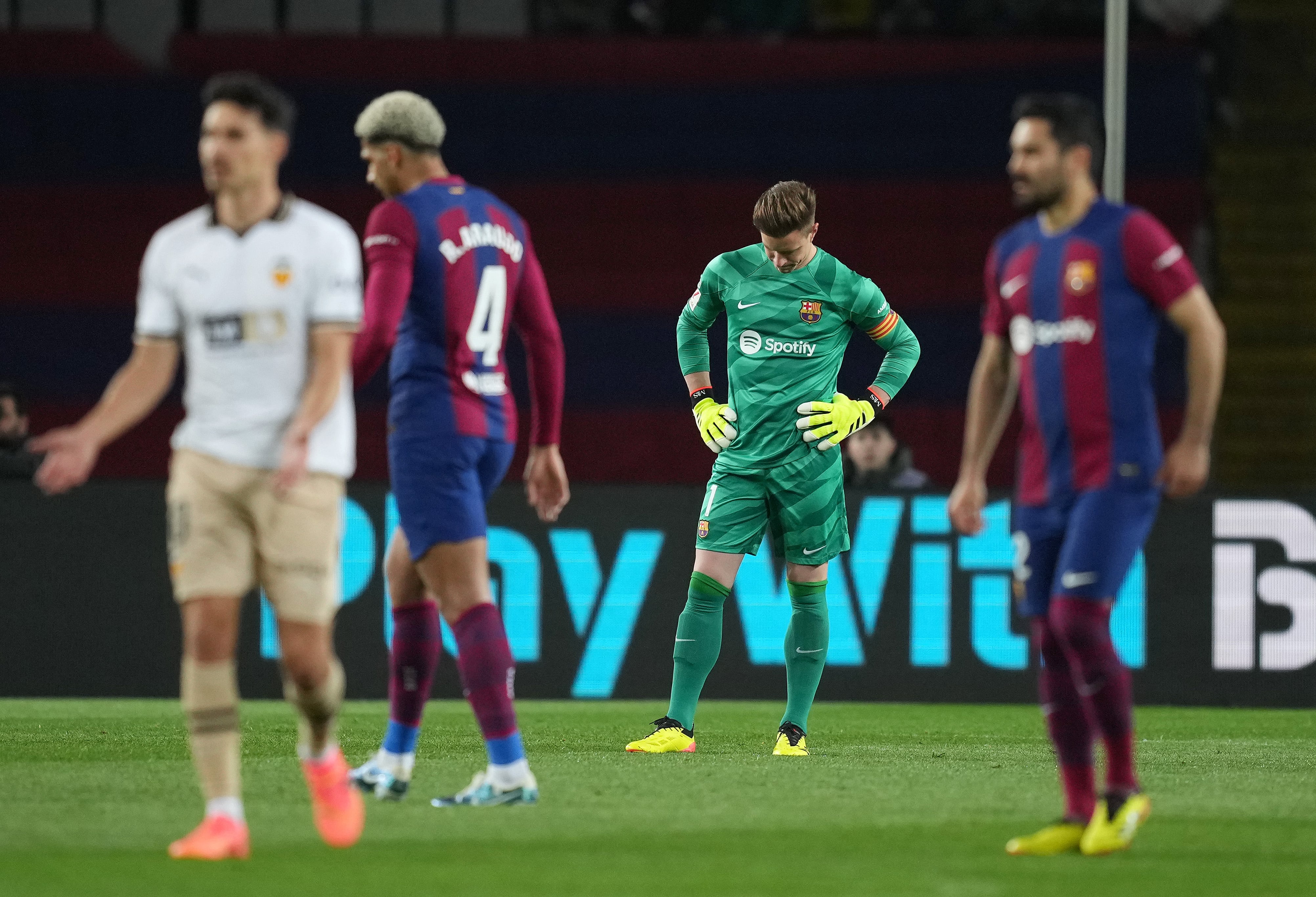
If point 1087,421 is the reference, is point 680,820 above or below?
below

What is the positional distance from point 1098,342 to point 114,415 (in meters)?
2.43

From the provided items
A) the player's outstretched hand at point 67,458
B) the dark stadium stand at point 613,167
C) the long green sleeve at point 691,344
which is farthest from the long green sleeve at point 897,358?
the dark stadium stand at point 613,167

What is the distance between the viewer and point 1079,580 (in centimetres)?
494

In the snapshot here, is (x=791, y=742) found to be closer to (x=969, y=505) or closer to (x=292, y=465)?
(x=969, y=505)

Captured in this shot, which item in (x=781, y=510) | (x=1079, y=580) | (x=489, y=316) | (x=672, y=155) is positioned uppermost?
(x=672, y=155)

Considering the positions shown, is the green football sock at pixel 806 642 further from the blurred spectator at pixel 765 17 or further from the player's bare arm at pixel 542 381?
the blurred spectator at pixel 765 17

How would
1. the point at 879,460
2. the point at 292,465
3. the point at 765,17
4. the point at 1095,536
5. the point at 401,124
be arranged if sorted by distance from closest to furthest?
the point at 292,465, the point at 1095,536, the point at 401,124, the point at 879,460, the point at 765,17

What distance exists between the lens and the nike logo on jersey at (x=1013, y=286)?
5.12 meters

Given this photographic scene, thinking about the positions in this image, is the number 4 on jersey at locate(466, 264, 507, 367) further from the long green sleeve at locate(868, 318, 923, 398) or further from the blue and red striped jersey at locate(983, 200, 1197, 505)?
the long green sleeve at locate(868, 318, 923, 398)

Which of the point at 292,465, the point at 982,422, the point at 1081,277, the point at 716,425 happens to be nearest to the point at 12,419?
the point at 716,425

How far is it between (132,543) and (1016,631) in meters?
4.83

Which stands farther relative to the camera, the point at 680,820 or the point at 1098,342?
the point at 680,820

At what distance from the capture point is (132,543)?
10.8 metres

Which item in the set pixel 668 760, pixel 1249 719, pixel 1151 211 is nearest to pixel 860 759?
pixel 668 760
